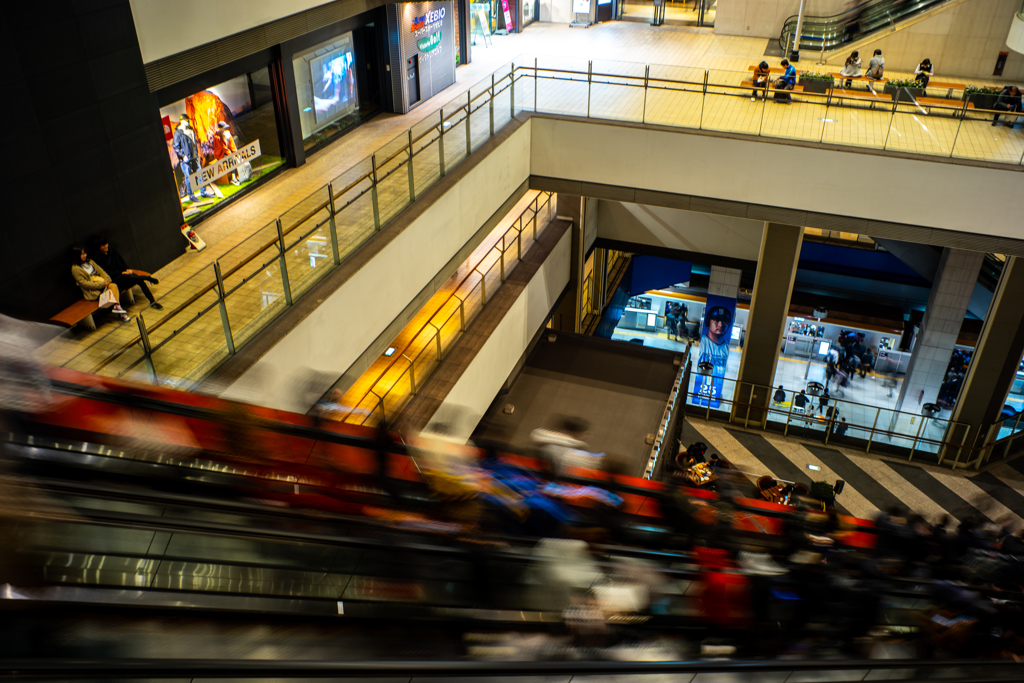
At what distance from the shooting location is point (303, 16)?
10.2m

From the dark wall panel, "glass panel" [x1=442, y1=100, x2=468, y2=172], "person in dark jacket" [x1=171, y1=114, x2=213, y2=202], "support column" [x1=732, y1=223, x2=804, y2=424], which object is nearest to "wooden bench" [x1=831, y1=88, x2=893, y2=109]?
"support column" [x1=732, y1=223, x2=804, y2=424]

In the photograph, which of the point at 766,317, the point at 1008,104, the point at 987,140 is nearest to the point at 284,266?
the point at 766,317

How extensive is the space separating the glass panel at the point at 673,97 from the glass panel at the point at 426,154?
4105 millimetres

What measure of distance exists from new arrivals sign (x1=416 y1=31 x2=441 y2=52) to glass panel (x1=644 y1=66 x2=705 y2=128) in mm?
4786

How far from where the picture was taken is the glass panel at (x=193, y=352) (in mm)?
5457

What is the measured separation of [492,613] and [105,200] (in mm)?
6611

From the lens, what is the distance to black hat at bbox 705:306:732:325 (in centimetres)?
1670

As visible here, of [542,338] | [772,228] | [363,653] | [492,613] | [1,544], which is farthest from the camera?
[542,338]

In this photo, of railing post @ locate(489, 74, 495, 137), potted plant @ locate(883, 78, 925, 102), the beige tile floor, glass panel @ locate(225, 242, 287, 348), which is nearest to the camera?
the beige tile floor

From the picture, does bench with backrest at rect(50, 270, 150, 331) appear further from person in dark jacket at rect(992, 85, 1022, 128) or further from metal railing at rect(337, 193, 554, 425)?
person in dark jacket at rect(992, 85, 1022, 128)

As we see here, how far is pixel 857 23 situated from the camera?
55.3 ft

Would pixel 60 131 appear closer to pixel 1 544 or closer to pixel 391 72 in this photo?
pixel 1 544

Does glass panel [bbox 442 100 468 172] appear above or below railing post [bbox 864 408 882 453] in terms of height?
above

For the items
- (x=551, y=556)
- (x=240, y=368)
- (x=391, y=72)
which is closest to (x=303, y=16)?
(x=391, y=72)
